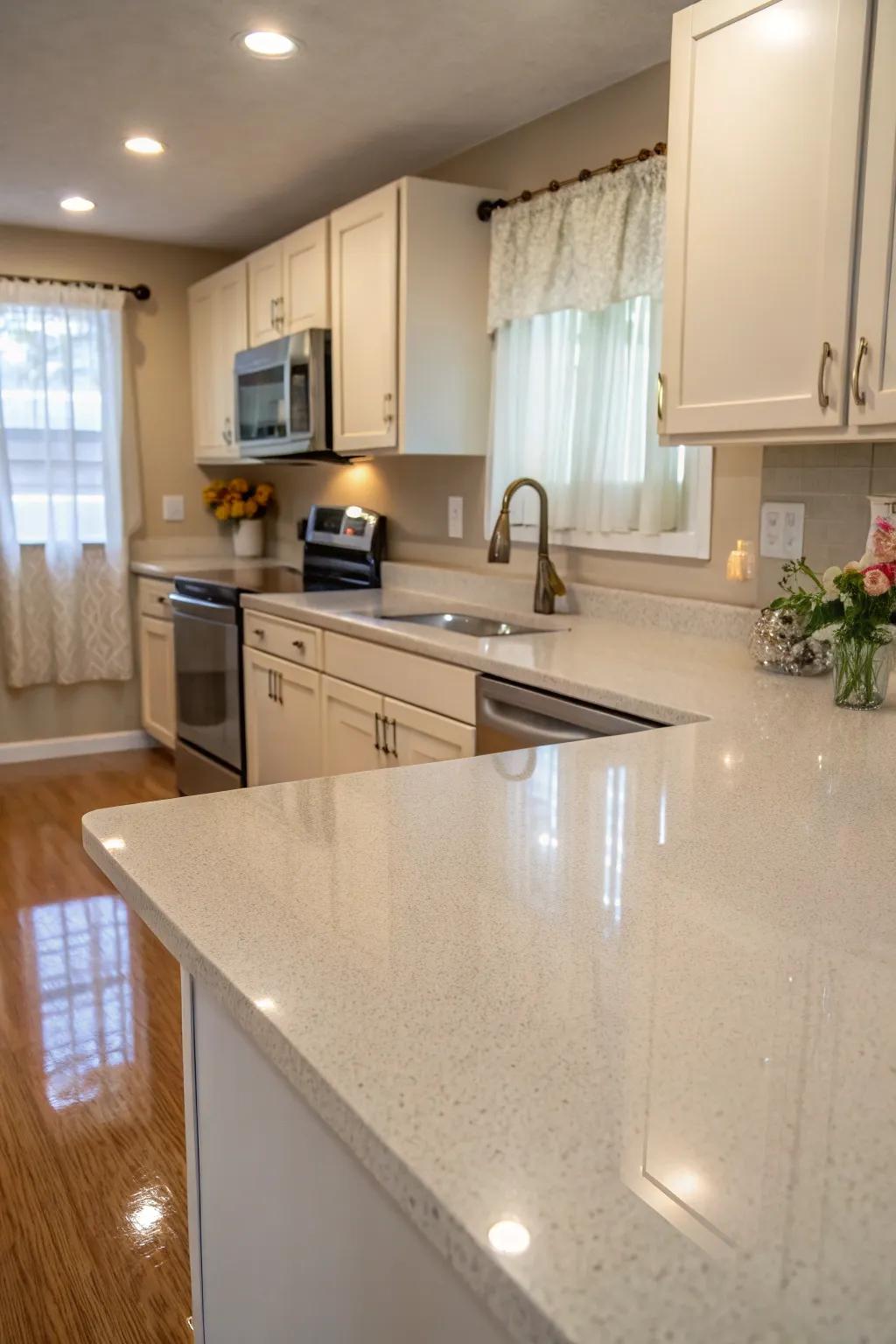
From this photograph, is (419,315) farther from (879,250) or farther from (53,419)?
(53,419)

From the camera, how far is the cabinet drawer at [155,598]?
4.72 m

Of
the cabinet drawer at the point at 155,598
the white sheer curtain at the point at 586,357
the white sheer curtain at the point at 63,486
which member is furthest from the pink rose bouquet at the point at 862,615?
the white sheer curtain at the point at 63,486

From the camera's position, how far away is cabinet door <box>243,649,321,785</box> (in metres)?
3.29

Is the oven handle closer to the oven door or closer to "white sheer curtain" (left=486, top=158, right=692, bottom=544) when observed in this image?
the oven door

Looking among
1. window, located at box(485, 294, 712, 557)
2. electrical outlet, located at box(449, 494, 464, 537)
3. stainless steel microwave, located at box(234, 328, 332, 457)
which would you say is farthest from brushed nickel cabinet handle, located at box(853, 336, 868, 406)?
stainless steel microwave, located at box(234, 328, 332, 457)

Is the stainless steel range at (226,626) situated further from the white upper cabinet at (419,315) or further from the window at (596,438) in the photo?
the window at (596,438)

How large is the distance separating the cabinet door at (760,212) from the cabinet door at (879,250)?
1.1 inches

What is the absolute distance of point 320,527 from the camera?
4.39m

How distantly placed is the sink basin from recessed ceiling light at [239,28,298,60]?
1479 millimetres

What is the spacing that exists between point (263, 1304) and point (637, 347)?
2503 mm

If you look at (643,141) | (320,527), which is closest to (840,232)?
(643,141)

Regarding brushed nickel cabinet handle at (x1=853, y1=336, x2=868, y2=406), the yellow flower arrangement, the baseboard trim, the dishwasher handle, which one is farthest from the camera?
the yellow flower arrangement

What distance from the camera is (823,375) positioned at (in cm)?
190

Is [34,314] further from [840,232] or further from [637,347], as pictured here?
[840,232]
